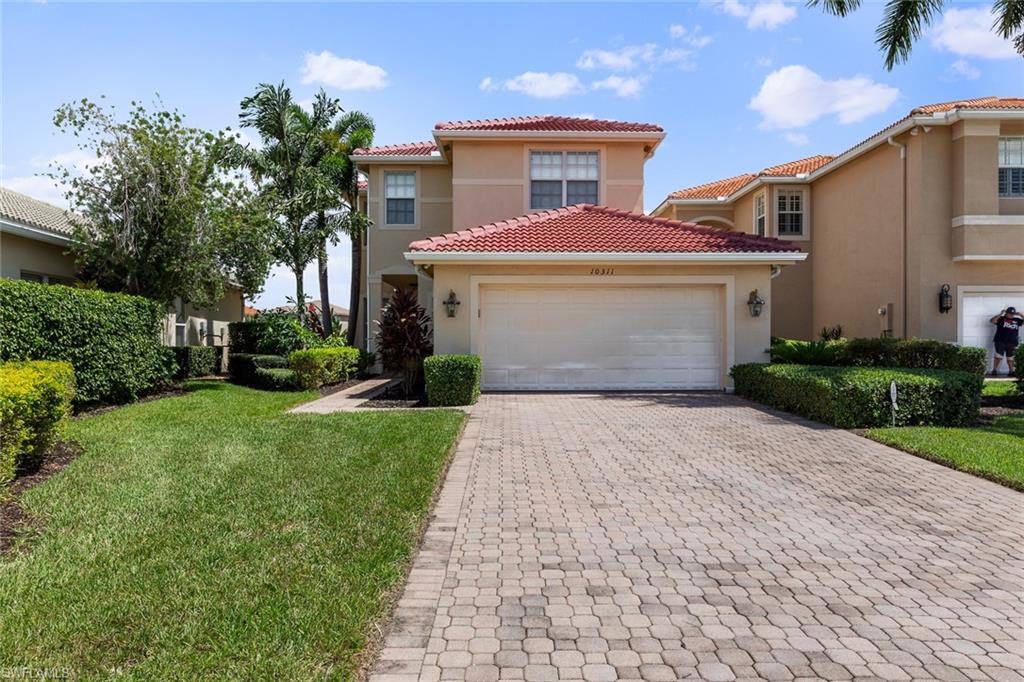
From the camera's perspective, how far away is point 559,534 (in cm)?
507

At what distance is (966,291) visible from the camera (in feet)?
54.8

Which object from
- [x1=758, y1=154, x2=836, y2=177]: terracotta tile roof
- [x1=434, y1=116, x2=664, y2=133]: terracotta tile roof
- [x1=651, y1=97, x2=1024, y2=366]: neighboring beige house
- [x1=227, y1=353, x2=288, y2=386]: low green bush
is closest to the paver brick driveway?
[x1=227, y1=353, x2=288, y2=386]: low green bush

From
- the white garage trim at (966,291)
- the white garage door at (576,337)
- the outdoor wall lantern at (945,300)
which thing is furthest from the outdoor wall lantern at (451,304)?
the white garage trim at (966,291)

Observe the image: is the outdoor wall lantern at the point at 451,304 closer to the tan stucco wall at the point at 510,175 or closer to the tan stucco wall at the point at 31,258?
the tan stucco wall at the point at 510,175

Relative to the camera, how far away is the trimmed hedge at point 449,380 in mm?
12336

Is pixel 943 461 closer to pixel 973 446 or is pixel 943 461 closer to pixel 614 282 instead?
pixel 973 446

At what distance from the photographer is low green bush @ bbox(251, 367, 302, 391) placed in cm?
1500

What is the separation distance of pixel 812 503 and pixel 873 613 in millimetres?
2337

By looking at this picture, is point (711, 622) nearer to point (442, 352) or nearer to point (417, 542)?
point (417, 542)

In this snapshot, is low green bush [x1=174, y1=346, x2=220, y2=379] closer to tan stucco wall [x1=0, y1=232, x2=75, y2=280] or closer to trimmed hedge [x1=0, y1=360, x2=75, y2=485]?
Answer: tan stucco wall [x1=0, y1=232, x2=75, y2=280]

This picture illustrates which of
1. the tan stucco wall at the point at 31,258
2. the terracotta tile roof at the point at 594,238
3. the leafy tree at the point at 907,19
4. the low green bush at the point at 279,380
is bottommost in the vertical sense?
the low green bush at the point at 279,380

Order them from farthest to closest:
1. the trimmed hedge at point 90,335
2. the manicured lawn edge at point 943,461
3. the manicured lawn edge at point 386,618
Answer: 1. the trimmed hedge at point 90,335
2. the manicured lawn edge at point 943,461
3. the manicured lawn edge at point 386,618

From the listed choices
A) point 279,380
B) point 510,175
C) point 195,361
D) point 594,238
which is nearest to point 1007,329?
point 594,238

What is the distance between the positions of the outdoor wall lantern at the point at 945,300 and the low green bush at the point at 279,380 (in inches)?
649
